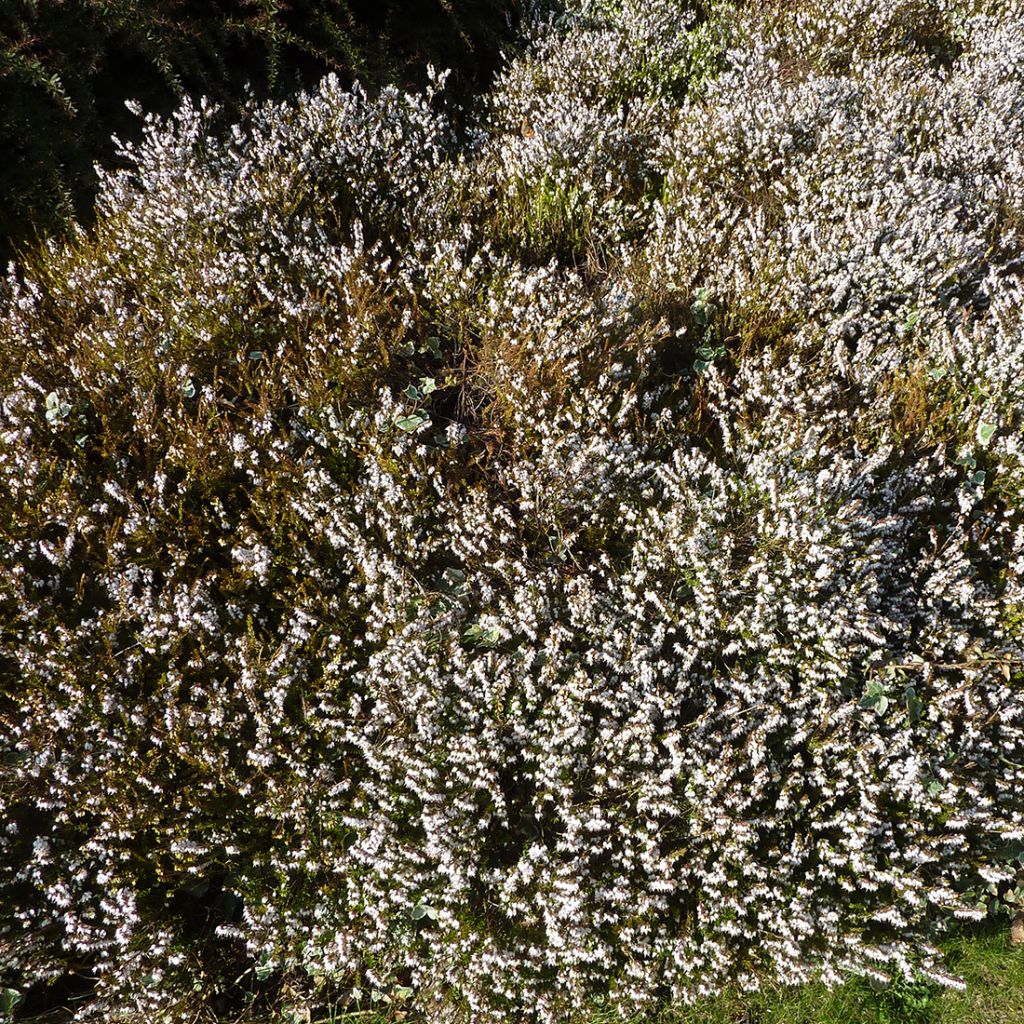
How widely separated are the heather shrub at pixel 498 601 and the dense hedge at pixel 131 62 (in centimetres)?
41

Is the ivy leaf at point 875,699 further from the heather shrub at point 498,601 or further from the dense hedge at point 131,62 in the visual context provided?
the dense hedge at point 131,62

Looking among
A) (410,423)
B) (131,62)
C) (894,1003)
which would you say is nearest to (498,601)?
(410,423)

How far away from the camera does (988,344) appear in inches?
115

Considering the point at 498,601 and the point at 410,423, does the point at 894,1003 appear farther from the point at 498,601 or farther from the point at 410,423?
the point at 410,423

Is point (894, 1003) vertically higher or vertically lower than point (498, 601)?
lower

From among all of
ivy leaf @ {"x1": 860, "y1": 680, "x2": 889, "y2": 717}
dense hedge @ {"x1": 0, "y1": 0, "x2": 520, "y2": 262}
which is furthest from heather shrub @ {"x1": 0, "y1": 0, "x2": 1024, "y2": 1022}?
dense hedge @ {"x1": 0, "y1": 0, "x2": 520, "y2": 262}

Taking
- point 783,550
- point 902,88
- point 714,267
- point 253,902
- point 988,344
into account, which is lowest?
point 253,902

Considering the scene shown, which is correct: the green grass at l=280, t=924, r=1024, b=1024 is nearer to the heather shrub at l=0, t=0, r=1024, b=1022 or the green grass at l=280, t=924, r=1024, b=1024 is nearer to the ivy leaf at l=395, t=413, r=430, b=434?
the heather shrub at l=0, t=0, r=1024, b=1022

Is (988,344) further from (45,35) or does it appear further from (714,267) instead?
(45,35)

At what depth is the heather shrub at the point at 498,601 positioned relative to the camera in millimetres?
2115

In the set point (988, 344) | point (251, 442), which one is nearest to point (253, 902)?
point (251, 442)

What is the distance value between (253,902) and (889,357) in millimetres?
3108

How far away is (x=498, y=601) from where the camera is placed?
2525mm

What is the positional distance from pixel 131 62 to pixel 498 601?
148 inches
